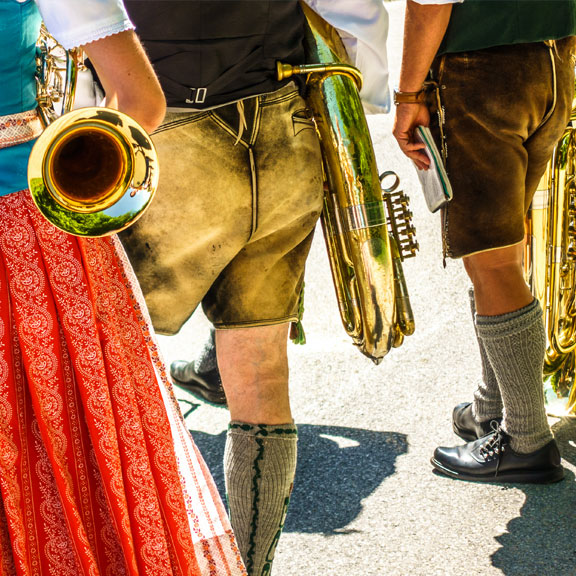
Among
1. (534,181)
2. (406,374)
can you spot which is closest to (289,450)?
(534,181)

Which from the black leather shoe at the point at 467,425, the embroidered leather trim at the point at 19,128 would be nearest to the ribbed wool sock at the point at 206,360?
the black leather shoe at the point at 467,425

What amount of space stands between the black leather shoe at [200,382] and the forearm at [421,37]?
4.10 ft

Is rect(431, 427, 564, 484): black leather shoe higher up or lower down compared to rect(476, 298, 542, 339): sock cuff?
lower down

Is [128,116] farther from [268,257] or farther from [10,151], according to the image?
[268,257]

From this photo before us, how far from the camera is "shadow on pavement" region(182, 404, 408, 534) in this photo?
2359mm

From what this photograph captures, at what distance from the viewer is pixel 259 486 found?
5.89ft

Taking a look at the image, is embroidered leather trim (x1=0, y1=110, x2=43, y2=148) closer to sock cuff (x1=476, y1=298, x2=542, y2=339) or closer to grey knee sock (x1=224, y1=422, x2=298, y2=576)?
grey knee sock (x1=224, y1=422, x2=298, y2=576)

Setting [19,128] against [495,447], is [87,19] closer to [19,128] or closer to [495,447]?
[19,128]

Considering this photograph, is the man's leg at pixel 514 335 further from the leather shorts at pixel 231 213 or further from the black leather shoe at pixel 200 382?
the black leather shoe at pixel 200 382

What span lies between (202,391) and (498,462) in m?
1.08

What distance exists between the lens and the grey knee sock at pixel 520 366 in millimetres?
2320

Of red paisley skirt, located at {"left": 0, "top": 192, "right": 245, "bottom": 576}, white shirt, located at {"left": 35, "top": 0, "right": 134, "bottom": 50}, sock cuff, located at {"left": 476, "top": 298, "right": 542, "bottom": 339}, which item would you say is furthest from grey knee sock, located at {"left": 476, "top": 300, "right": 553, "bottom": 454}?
white shirt, located at {"left": 35, "top": 0, "right": 134, "bottom": 50}

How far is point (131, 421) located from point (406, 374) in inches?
70.9

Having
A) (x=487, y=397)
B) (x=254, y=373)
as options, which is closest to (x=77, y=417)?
(x=254, y=373)
